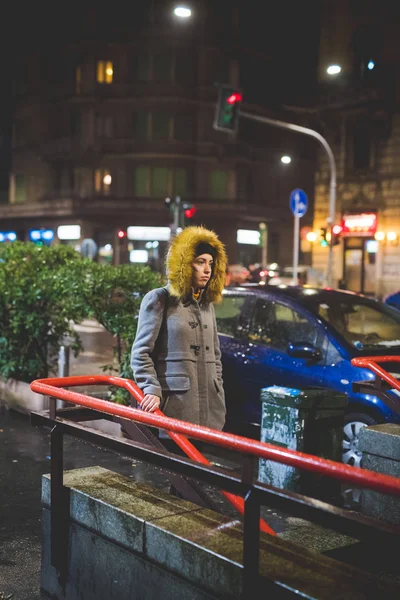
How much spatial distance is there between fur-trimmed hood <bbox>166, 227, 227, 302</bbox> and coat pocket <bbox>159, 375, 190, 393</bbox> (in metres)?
0.51

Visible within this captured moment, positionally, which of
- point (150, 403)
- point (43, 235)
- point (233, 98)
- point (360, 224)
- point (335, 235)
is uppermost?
point (233, 98)

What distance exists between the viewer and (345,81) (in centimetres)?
3475

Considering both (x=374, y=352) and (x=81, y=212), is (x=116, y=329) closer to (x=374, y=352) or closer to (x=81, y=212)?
(x=374, y=352)

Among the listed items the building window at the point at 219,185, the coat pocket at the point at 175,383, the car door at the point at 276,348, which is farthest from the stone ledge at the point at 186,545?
the building window at the point at 219,185

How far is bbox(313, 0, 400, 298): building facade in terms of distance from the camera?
33.1 metres

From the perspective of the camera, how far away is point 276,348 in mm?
7594

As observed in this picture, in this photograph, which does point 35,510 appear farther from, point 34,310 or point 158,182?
point 158,182

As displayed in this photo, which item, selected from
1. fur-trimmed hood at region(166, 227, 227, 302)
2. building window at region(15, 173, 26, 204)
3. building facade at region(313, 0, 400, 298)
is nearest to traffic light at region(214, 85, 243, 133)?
building facade at region(313, 0, 400, 298)

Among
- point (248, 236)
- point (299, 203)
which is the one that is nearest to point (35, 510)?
point (299, 203)

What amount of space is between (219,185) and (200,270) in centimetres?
4336

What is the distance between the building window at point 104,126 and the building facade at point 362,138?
52.8ft

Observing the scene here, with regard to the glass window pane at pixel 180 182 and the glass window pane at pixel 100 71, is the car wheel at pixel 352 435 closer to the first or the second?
the glass window pane at pixel 180 182

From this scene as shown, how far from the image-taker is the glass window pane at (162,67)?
46.0 metres

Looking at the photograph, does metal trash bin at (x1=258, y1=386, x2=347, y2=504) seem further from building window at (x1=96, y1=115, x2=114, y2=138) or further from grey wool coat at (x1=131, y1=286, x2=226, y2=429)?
building window at (x1=96, y1=115, x2=114, y2=138)
